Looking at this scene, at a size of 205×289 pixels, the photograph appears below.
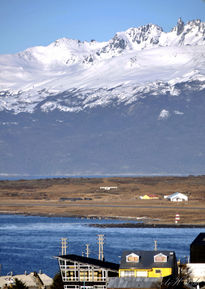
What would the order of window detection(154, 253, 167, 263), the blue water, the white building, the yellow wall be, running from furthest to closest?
the blue water
the white building
window detection(154, 253, 167, 263)
the yellow wall

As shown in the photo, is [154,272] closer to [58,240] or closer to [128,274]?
[128,274]

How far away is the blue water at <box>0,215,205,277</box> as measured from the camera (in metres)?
92.6

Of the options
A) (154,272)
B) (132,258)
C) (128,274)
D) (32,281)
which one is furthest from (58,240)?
(154,272)

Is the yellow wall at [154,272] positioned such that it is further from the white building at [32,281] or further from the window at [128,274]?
the white building at [32,281]

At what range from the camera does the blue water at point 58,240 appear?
304 ft

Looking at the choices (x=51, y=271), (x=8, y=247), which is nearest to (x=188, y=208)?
(x=8, y=247)

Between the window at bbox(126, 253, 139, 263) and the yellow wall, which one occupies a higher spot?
the window at bbox(126, 253, 139, 263)

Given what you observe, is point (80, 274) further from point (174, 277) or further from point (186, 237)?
point (186, 237)

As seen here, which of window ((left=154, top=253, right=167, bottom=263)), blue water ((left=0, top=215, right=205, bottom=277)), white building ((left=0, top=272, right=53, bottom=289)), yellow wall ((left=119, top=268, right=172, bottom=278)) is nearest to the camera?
yellow wall ((left=119, top=268, right=172, bottom=278))

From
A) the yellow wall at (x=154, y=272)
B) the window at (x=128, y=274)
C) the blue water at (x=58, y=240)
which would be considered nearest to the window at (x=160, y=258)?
the yellow wall at (x=154, y=272)

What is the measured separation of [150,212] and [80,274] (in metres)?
121

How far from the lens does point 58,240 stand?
122250mm

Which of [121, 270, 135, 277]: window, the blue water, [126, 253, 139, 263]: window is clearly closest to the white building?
[126, 253, 139, 263]: window

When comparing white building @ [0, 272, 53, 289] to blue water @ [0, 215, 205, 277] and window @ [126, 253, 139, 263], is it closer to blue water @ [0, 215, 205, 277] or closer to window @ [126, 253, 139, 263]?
window @ [126, 253, 139, 263]
